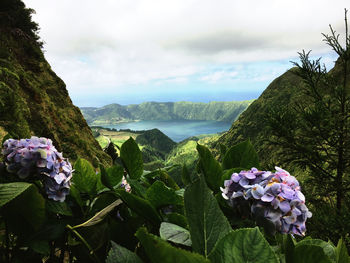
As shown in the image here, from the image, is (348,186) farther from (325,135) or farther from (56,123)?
(56,123)

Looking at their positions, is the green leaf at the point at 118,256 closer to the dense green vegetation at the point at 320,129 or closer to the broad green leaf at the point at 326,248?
the broad green leaf at the point at 326,248

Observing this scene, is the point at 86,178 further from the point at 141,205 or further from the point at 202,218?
the point at 202,218

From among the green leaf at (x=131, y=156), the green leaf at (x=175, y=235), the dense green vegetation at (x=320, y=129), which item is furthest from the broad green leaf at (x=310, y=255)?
the dense green vegetation at (x=320, y=129)

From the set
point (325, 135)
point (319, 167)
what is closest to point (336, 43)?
point (325, 135)

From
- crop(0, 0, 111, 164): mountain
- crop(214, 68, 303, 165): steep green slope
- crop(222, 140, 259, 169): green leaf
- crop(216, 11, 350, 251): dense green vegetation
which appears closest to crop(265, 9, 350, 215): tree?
crop(216, 11, 350, 251): dense green vegetation

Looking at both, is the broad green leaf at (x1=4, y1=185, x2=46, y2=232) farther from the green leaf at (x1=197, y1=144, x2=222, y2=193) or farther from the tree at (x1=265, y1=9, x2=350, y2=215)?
the tree at (x1=265, y1=9, x2=350, y2=215)

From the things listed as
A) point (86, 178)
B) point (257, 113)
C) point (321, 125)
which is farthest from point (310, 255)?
point (257, 113)
